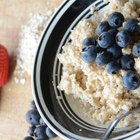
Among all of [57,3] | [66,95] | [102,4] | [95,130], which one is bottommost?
[95,130]

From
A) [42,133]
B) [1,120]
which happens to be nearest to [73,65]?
[42,133]

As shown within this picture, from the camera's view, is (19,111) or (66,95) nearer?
(66,95)

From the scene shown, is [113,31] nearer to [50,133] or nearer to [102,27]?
[102,27]

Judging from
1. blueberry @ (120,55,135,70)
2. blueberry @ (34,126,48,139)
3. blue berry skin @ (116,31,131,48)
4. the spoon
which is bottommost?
the spoon

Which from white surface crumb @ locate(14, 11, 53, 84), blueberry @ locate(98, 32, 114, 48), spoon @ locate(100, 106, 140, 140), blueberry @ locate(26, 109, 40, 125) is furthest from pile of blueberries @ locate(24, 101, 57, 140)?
blueberry @ locate(98, 32, 114, 48)

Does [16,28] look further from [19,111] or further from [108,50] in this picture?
[108,50]

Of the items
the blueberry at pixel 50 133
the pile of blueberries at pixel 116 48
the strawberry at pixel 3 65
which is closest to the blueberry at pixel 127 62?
the pile of blueberries at pixel 116 48

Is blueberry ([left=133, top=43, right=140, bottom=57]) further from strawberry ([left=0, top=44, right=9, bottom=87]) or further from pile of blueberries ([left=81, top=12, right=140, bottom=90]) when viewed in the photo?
strawberry ([left=0, top=44, right=9, bottom=87])
